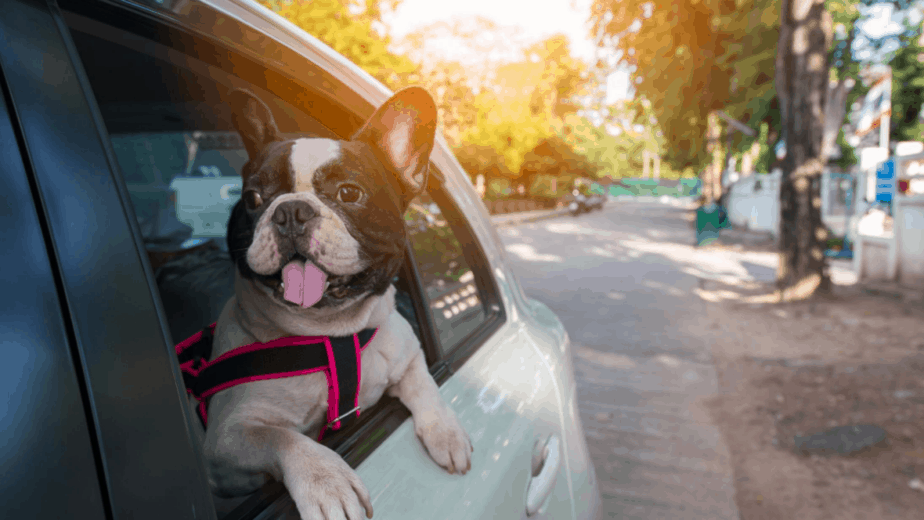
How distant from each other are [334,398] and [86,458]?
2.23 feet

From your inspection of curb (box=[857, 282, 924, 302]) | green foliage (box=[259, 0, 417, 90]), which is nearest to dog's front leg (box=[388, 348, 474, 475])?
green foliage (box=[259, 0, 417, 90])

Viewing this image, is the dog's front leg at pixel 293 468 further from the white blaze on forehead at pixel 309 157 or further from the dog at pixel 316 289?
the white blaze on forehead at pixel 309 157

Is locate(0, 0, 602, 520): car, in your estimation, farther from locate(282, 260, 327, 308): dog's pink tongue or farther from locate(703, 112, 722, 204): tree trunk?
locate(703, 112, 722, 204): tree trunk

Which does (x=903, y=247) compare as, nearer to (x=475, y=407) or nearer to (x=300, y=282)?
(x=475, y=407)

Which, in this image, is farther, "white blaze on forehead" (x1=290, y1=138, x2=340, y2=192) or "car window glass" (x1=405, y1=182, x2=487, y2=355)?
"car window glass" (x1=405, y1=182, x2=487, y2=355)

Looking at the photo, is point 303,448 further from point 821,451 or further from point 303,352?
point 821,451

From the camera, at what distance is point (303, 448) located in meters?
1.23

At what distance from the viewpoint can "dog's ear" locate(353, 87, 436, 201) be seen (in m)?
1.46

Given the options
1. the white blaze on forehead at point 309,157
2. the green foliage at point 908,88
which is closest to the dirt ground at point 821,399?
the white blaze on forehead at point 309,157

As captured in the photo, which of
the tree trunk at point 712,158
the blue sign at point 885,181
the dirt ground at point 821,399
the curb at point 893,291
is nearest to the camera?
the dirt ground at point 821,399

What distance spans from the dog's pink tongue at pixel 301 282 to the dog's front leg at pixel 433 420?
421 mm

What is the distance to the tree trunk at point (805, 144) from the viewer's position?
29.8 feet

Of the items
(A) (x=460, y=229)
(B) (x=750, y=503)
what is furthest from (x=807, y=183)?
(A) (x=460, y=229)

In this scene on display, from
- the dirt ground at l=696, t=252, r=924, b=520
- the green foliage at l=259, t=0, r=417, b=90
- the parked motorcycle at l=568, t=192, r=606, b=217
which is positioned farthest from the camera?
the parked motorcycle at l=568, t=192, r=606, b=217
